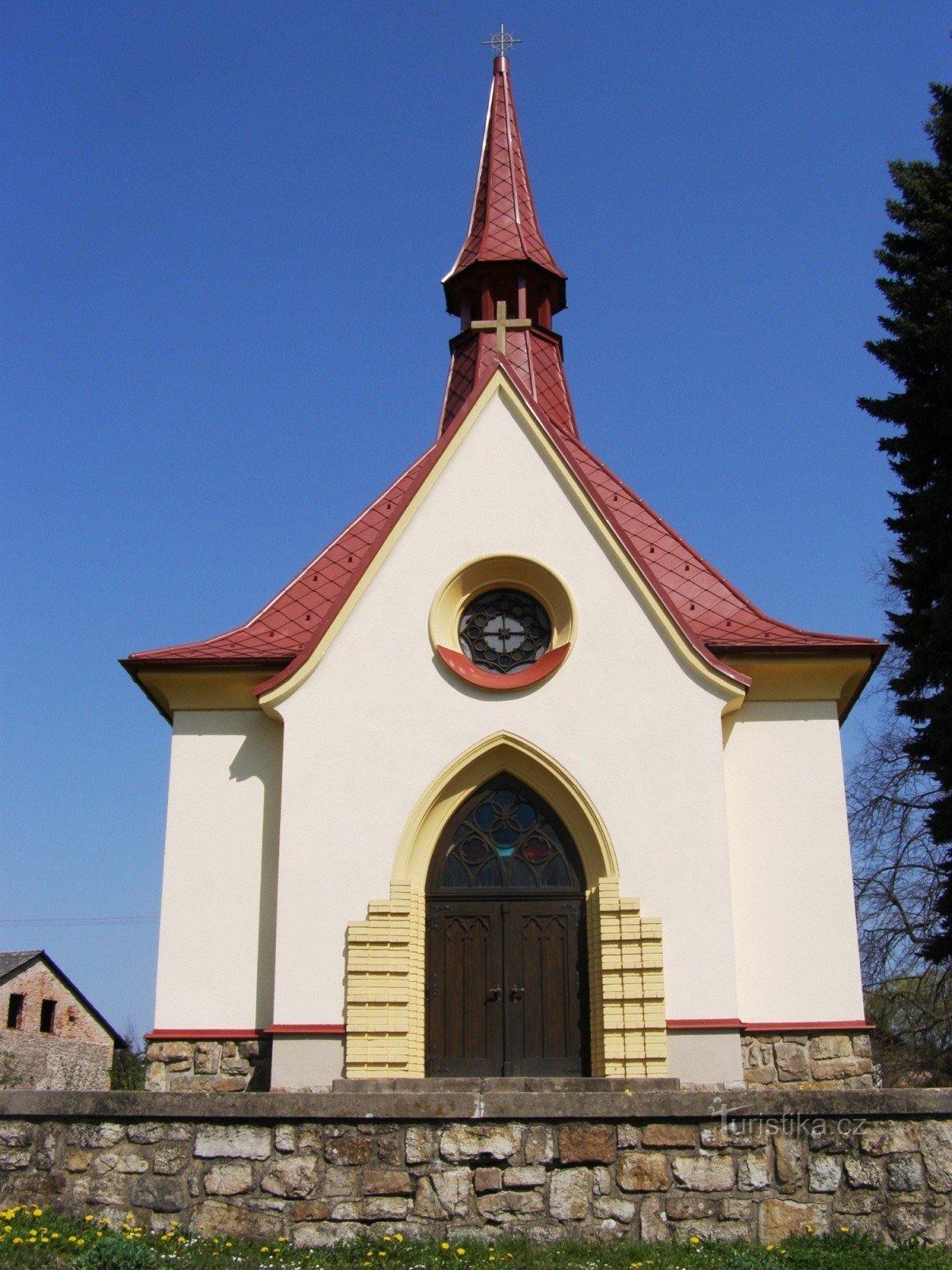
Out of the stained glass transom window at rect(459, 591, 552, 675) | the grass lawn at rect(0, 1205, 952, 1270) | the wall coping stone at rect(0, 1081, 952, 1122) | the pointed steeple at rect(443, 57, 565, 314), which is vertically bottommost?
the grass lawn at rect(0, 1205, 952, 1270)

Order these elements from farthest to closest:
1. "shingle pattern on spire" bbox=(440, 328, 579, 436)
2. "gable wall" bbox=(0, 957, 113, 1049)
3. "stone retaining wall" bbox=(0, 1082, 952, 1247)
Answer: "gable wall" bbox=(0, 957, 113, 1049)
"shingle pattern on spire" bbox=(440, 328, 579, 436)
"stone retaining wall" bbox=(0, 1082, 952, 1247)

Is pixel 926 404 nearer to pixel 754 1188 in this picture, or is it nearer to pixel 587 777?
pixel 587 777

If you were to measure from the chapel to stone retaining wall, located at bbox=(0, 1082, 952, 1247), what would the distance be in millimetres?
4195

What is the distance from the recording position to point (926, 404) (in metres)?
17.5

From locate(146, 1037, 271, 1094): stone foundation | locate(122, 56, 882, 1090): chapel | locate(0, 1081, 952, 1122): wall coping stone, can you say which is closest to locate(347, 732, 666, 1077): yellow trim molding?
locate(122, 56, 882, 1090): chapel

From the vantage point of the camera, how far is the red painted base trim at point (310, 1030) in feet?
40.8

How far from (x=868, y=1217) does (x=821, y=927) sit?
5.58 m

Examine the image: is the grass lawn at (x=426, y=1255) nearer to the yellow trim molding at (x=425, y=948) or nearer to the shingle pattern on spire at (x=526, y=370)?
the yellow trim molding at (x=425, y=948)

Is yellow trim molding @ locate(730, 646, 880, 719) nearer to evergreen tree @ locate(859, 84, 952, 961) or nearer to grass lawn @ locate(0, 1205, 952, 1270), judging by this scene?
evergreen tree @ locate(859, 84, 952, 961)

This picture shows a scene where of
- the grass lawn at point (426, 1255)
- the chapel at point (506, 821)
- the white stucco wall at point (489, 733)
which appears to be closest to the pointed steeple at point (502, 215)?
the chapel at point (506, 821)

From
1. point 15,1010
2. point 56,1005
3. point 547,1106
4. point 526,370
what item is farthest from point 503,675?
point 56,1005

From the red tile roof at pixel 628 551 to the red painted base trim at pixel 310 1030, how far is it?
3.51 metres

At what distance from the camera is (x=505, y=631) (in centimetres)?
1407

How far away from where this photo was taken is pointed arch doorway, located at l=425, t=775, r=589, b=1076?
12.8 metres
